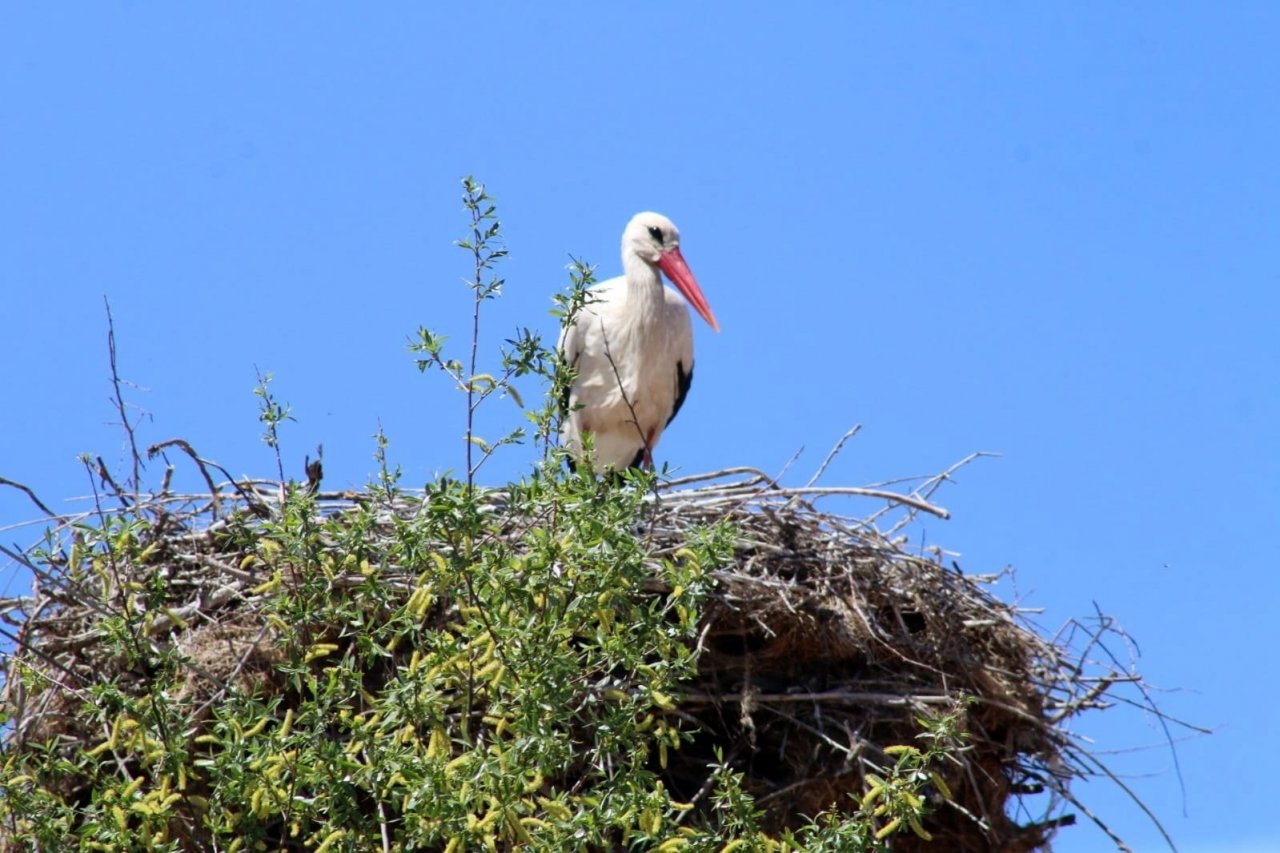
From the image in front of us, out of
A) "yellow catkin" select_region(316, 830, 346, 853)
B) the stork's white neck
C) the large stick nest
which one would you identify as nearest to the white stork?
the stork's white neck

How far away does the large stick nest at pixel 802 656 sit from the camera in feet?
17.4

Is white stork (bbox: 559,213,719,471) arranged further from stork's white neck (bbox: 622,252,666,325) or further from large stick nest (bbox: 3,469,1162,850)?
large stick nest (bbox: 3,469,1162,850)

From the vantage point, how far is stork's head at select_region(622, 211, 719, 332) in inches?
323

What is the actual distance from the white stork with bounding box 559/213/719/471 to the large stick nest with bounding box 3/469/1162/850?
1.90 meters

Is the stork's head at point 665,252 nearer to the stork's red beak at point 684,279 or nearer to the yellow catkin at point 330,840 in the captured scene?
the stork's red beak at point 684,279

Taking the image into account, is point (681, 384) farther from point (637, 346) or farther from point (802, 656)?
point (802, 656)

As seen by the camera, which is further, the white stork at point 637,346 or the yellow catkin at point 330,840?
the white stork at point 637,346

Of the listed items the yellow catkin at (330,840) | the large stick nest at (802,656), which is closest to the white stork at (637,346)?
the large stick nest at (802,656)

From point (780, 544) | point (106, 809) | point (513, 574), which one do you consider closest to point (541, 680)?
point (513, 574)

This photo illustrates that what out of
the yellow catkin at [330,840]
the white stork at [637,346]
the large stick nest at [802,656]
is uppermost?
the white stork at [637,346]

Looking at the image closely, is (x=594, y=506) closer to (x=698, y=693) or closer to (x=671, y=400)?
(x=698, y=693)

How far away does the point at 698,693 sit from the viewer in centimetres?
541

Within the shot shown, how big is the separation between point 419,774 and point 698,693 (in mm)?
1861

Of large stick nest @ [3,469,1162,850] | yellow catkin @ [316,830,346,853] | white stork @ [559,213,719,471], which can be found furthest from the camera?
white stork @ [559,213,719,471]
